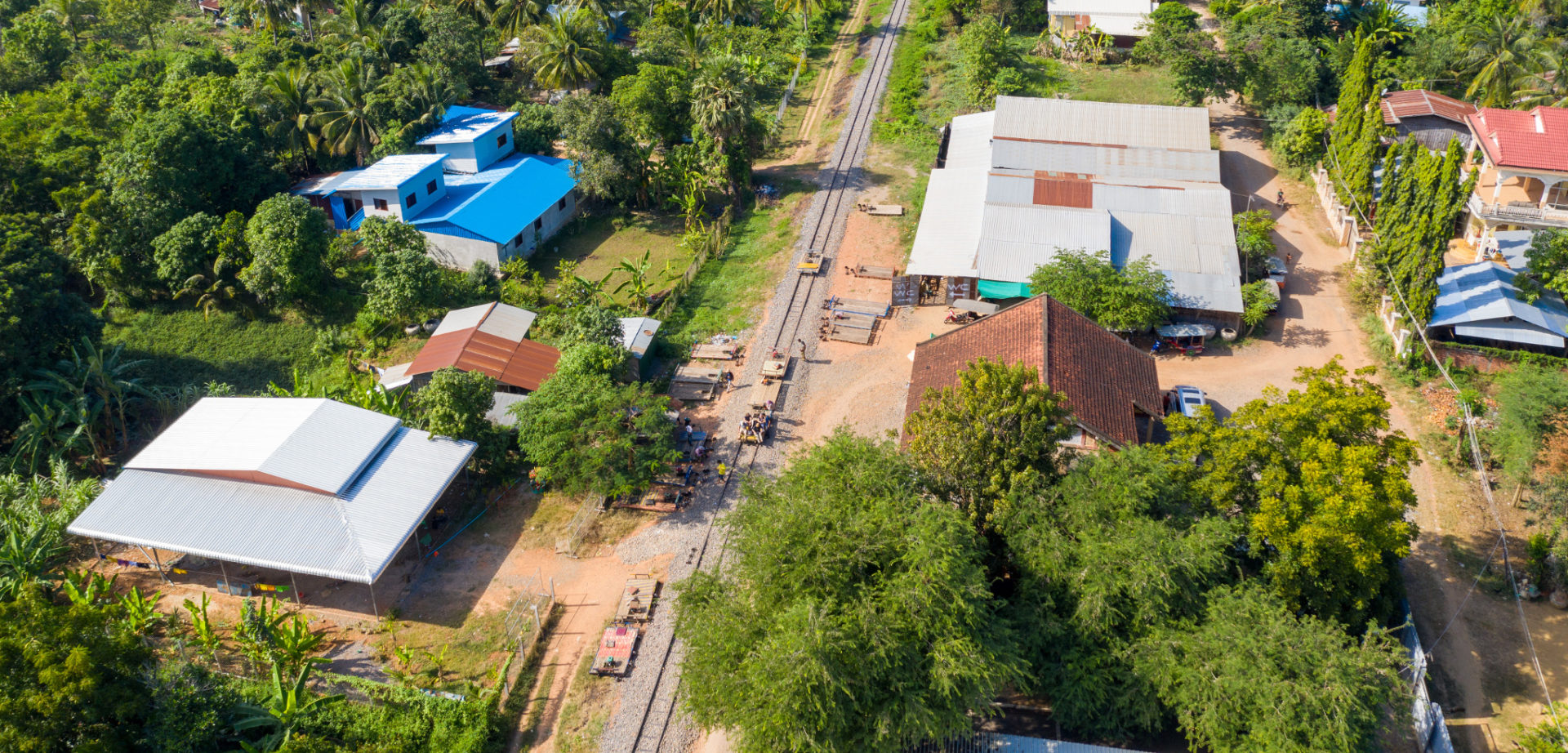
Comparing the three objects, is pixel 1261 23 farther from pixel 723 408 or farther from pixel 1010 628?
pixel 1010 628

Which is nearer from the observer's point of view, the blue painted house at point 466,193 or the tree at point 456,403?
the tree at point 456,403

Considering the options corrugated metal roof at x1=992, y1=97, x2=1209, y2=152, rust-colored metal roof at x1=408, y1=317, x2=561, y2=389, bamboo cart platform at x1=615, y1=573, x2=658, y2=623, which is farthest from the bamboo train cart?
corrugated metal roof at x1=992, y1=97, x2=1209, y2=152

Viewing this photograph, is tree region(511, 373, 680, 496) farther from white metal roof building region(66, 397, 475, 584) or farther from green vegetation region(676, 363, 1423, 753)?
green vegetation region(676, 363, 1423, 753)

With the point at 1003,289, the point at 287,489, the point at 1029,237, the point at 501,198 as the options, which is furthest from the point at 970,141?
the point at 287,489

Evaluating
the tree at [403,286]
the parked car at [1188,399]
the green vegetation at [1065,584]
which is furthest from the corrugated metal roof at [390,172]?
the parked car at [1188,399]

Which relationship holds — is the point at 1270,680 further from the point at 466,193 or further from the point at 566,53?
the point at 566,53

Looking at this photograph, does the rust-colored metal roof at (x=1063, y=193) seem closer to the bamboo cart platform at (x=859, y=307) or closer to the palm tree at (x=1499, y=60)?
the bamboo cart platform at (x=859, y=307)
